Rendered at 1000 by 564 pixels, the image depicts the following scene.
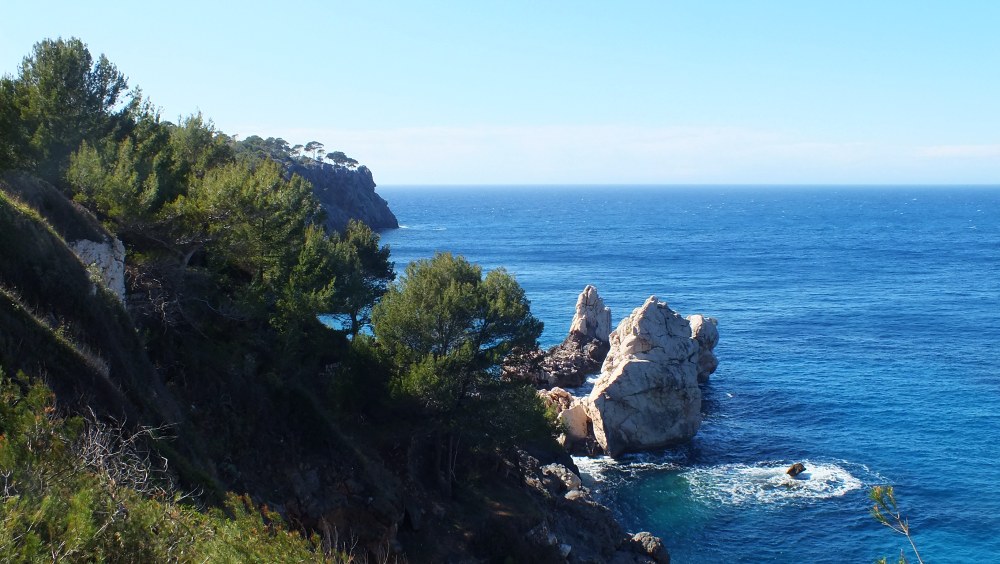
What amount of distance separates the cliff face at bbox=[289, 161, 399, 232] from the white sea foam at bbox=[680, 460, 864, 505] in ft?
325

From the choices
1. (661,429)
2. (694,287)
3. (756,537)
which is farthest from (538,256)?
(756,537)

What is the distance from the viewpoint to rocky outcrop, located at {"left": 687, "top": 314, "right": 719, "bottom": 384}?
204 feet

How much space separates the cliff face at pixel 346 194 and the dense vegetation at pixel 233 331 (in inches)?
3777

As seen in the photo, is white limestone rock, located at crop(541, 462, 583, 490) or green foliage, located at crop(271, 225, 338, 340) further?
white limestone rock, located at crop(541, 462, 583, 490)

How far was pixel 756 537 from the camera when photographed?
36.8 metres

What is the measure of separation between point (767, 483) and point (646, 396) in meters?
10.0

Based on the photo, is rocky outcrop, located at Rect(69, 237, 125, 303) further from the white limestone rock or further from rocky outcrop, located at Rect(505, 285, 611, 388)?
rocky outcrop, located at Rect(505, 285, 611, 388)

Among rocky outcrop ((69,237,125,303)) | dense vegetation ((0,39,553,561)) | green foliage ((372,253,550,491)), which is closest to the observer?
dense vegetation ((0,39,553,561))

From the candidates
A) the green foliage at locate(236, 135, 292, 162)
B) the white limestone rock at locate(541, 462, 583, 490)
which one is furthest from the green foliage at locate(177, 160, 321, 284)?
the green foliage at locate(236, 135, 292, 162)

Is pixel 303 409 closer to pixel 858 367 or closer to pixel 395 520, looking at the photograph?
pixel 395 520

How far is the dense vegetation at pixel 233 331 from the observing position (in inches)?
870

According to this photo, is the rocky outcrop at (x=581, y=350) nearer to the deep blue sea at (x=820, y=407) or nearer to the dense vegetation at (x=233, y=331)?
the deep blue sea at (x=820, y=407)

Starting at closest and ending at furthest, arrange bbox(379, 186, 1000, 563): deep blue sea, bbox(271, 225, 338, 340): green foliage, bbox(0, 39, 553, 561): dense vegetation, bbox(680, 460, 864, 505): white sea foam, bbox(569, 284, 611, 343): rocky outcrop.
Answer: bbox(0, 39, 553, 561): dense vegetation → bbox(271, 225, 338, 340): green foliage → bbox(379, 186, 1000, 563): deep blue sea → bbox(680, 460, 864, 505): white sea foam → bbox(569, 284, 611, 343): rocky outcrop

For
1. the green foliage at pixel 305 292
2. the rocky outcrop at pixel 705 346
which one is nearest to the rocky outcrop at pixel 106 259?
the green foliage at pixel 305 292
